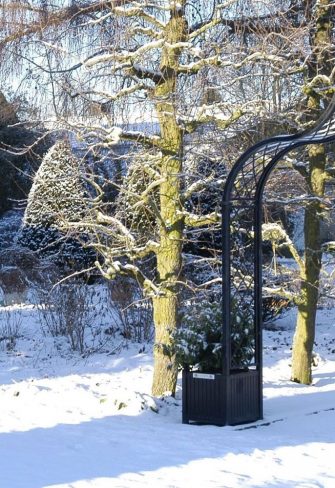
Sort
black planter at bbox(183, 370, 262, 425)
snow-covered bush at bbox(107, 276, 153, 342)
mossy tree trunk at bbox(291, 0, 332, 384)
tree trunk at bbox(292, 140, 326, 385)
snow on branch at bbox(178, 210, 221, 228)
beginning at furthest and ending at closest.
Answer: snow-covered bush at bbox(107, 276, 153, 342) < tree trunk at bbox(292, 140, 326, 385) < mossy tree trunk at bbox(291, 0, 332, 384) < snow on branch at bbox(178, 210, 221, 228) < black planter at bbox(183, 370, 262, 425)

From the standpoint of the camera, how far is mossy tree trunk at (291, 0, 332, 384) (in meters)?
12.9

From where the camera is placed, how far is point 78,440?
8.99 m

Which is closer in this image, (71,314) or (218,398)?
(218,398)

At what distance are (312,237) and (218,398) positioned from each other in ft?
14.3

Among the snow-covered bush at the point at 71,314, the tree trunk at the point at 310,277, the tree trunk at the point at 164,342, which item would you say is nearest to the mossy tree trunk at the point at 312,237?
the tree trunk at the point at 310,277

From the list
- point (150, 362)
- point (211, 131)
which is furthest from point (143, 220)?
point (211, 131)

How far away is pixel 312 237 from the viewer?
14023mm

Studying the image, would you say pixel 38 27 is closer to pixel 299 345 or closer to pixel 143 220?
pixel 143 220

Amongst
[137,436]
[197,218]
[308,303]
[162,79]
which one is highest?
[162,79]

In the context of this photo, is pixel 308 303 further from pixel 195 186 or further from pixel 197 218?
pixel 195 186

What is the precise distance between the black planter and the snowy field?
0.19 metres

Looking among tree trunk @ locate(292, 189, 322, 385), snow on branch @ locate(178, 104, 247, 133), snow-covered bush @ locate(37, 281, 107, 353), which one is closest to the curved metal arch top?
snow on branch @ locate(178, 104, 247, 133)

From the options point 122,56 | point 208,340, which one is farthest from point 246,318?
point 122,56

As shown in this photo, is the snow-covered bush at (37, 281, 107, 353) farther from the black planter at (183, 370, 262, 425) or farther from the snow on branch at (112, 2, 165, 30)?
the snow on branch at (112, 2, 165, 30)
